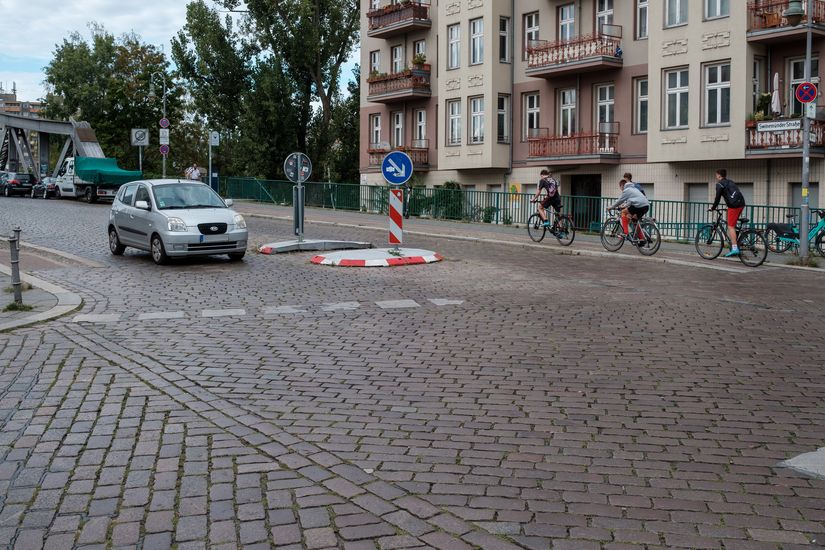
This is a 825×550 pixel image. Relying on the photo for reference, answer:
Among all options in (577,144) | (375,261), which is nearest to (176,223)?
(375,261)

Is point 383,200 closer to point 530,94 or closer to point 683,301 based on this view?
point 530,94

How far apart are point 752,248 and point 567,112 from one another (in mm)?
17484

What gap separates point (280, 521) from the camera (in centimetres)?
432

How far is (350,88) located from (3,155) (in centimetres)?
2067

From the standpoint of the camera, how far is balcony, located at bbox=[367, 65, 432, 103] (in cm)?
4153

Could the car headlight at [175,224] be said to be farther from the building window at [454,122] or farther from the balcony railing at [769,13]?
the building window at [454,122]

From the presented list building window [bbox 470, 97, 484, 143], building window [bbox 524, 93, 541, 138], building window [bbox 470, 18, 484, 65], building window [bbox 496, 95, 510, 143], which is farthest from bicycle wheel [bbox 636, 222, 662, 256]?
building window [bbox 470, 18, 484, 65]

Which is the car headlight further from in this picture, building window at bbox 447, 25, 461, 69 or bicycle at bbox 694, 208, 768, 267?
building window at bbox 447, 25, 461, 69

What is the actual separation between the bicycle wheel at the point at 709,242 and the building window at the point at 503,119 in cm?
1807

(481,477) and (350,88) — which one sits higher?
(350,88)

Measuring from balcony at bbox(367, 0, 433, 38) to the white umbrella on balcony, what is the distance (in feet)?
58.6

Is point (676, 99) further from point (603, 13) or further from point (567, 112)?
point (567, 112)

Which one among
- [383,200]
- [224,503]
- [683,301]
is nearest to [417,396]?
[224,503]

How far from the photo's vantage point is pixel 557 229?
75.7ft
